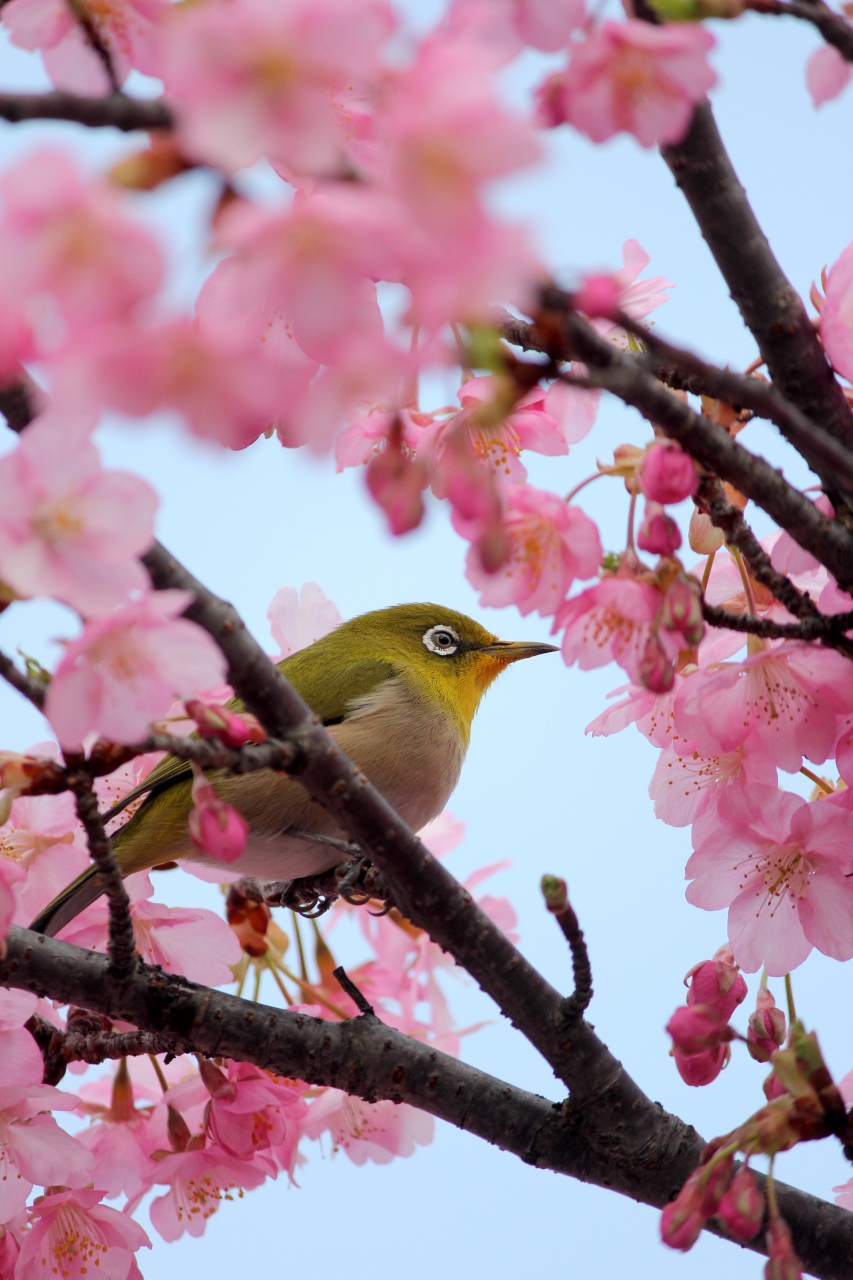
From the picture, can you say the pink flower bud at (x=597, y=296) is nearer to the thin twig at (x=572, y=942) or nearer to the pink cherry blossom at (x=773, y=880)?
the thin twig at (x=572, y=942)

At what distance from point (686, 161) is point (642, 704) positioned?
0.73 metres

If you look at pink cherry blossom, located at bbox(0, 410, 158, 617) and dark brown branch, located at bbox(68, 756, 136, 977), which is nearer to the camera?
pink cherry blossom, located at bbox(0, 410, 158, 617)

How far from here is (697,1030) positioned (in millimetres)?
1383

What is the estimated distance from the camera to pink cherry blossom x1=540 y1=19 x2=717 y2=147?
3.29 ft

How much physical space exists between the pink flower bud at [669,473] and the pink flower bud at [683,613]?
86mm

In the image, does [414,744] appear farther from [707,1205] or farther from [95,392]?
[95,392]

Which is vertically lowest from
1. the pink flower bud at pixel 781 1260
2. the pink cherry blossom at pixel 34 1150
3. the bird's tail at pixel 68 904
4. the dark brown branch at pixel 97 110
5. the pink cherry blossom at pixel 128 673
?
the pink cherry blossom at pixel 34 1150

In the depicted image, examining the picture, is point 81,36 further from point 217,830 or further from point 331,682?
point 331,682

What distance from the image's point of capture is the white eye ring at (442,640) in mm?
3344

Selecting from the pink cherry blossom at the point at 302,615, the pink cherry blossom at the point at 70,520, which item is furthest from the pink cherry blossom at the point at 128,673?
the pink cherry blossom at the point at 302,615

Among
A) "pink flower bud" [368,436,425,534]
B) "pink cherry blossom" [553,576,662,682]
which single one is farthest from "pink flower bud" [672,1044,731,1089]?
"pink flower bud" [368,436,425,534]

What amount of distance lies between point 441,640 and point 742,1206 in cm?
227

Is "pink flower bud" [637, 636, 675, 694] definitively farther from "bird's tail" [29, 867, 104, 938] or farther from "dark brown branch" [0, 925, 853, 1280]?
"bird's tail" [29, 867, 104, 938]

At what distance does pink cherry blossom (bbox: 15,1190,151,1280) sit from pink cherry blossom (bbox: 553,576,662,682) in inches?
45.7
